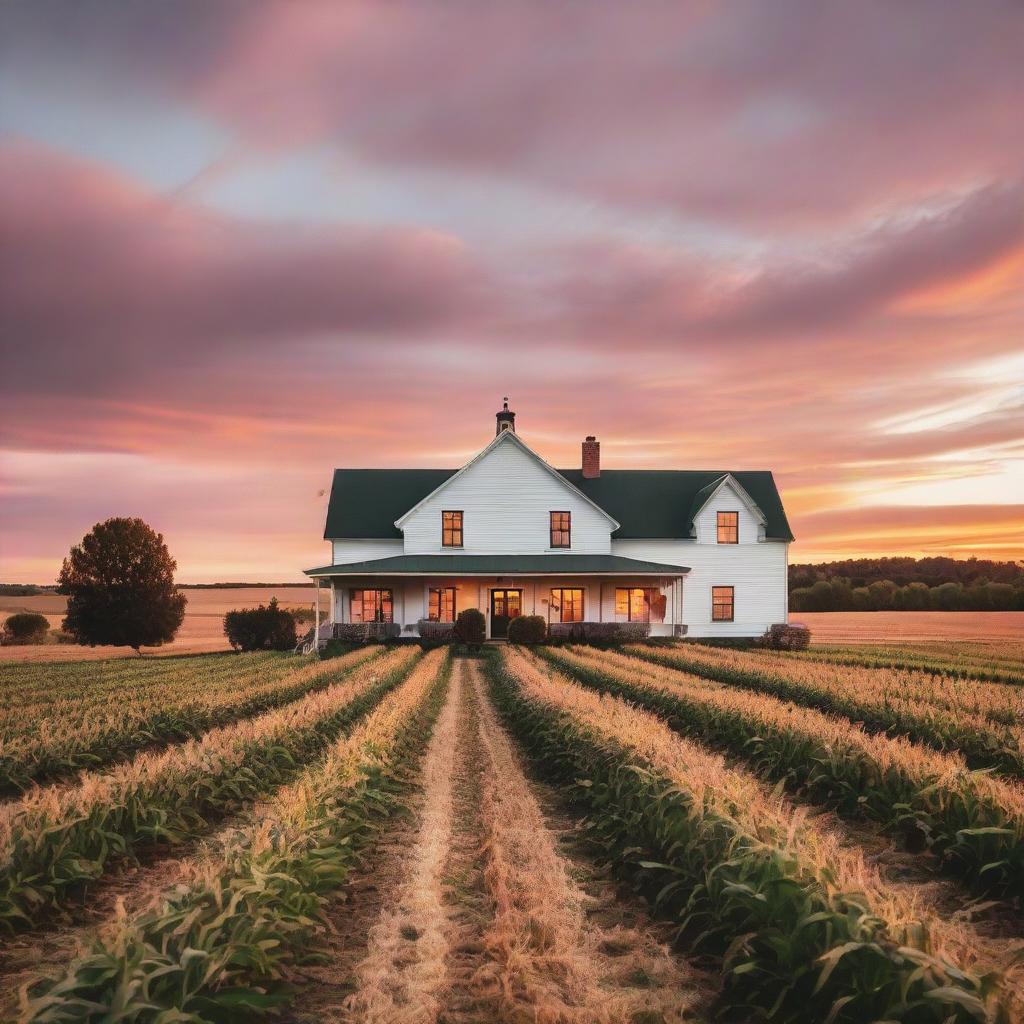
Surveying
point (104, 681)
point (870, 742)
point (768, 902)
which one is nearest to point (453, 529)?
point (104, 681)

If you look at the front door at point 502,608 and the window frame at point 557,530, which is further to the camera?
the window frame at point 557,530

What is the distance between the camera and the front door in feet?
131

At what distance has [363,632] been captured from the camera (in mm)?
38312

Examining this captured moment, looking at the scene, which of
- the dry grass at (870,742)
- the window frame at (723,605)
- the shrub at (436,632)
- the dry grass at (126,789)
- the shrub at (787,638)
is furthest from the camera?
the window frame at (723,605)

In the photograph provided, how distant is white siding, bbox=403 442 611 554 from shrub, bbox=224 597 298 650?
340 inches

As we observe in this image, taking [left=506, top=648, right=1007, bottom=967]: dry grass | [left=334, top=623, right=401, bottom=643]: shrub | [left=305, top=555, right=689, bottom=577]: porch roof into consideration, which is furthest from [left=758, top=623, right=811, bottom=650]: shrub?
[left=506, top=648, right=1007, bottom=967]: dry grass

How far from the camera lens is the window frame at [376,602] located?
131 ft

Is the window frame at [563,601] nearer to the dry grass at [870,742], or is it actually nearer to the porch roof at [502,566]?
the porch roof at [502,566]

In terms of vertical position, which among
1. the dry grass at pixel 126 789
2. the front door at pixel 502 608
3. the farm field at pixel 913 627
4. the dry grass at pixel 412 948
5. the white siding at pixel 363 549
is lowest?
the farm field at pixel 913 627

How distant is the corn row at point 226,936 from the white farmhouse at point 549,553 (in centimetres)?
3040

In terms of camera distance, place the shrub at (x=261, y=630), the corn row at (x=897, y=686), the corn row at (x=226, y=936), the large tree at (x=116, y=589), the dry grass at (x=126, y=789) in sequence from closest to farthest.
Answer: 1. the corn row at (x=226, y=936)
2. the dry grass at (x=126, y=789)
3. the corn row at (x=897, y=686)
4. the shrub at (x=261, y=630)
5. the large tree at (x=116, y=589)

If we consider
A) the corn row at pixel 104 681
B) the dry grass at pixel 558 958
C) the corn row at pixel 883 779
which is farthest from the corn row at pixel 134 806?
the corn row at pixel 883 779

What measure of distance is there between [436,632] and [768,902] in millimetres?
32321

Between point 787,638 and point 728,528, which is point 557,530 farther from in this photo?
point 787,638
